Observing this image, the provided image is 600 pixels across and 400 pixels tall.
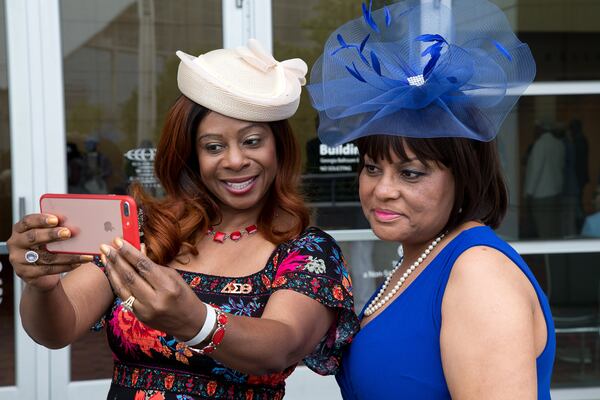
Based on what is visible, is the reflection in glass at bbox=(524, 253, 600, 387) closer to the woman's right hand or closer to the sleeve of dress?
the sleeve of dress

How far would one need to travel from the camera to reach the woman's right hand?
1.83 meters

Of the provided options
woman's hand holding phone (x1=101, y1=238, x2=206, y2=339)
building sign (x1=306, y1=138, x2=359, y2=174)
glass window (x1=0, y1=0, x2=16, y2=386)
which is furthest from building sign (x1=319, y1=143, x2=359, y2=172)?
woman's hand holding phone (x1=101, y1=238, x2=206, y2=339)

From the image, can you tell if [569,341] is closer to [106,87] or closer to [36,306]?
[106,87]

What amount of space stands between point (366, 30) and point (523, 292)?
2.21 ft

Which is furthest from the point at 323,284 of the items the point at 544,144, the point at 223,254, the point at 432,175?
the point at 544,144

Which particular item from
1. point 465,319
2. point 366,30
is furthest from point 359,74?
point 465,319

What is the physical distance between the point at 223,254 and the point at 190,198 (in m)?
0.20

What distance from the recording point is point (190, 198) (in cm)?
232

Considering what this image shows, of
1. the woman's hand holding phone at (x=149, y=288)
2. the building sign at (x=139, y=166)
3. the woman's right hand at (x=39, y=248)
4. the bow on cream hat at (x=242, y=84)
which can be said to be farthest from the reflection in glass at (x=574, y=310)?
the woman's hand holding phone at (x=149, y=288)

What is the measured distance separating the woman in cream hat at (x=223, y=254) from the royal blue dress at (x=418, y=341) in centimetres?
17

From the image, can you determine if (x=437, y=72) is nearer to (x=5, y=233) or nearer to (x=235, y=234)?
(x=235, y=234)

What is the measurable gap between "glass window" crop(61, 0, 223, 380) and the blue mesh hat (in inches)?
102

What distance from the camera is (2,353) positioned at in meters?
4.28

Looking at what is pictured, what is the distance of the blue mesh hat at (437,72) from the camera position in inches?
68.8
